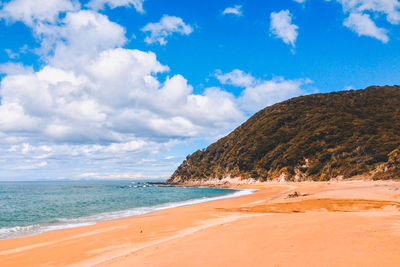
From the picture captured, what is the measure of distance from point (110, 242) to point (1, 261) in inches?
187

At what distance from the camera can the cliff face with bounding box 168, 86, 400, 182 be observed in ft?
202

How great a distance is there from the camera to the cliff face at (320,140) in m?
61.6

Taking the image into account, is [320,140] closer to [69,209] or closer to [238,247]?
[69,209]

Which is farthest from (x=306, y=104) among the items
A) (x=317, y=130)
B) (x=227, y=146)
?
(x=227, y=146)

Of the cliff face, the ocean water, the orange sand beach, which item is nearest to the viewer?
the orange sand beach

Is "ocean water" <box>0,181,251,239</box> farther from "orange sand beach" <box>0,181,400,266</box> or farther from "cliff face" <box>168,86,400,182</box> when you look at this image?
"cliff face" <box>168,86,400,182</box>

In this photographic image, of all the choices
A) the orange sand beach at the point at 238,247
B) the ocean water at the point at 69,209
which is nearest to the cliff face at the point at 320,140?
the ocean water at the point at 69,209

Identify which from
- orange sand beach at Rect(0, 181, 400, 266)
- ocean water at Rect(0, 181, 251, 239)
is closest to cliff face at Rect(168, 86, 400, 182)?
Answer: ocean water at Rect(0, 181, 251, 239)

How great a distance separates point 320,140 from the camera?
7950 cm

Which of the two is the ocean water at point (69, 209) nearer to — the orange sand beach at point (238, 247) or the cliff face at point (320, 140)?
the orange sand beach at point (238, 247)

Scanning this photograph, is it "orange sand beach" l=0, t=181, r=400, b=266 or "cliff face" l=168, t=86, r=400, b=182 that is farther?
"cliff face" l=168, t=86, r=400, b=182

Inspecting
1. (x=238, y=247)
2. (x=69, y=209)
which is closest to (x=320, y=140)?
(x=69, y=209)

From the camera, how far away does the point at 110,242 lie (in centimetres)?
1295

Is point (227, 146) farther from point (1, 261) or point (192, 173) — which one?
point (1, 261)
